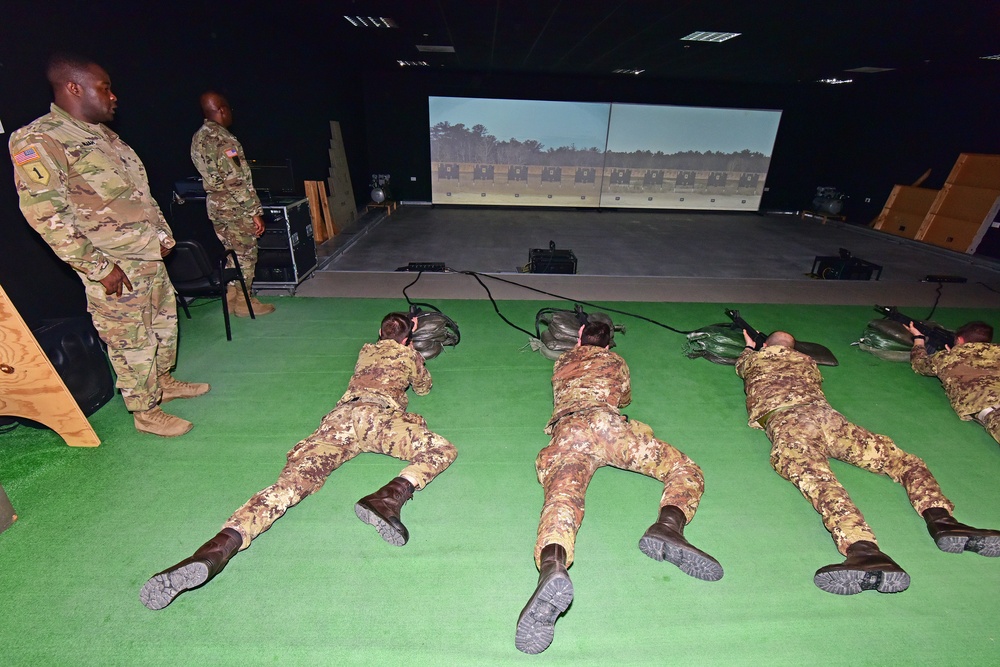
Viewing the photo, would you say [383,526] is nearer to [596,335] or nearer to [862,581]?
[596,335]

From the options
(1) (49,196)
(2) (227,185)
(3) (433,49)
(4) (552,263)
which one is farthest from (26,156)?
(3) (433,49)

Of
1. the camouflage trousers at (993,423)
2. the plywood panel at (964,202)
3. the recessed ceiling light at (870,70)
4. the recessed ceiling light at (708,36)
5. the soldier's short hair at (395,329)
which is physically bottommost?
the camouflage trousers at (993,423)

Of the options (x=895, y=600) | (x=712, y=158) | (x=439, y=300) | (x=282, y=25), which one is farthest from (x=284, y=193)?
(x=712, y=158)

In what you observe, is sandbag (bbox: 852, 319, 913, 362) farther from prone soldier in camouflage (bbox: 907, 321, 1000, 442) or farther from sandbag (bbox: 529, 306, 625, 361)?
sandbag (bbox: 529, 306, 625, 361)

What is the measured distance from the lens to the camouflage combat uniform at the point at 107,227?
81.0 inches

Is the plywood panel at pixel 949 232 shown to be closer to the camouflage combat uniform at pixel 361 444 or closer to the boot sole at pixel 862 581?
the boot sole at pixel 862 581

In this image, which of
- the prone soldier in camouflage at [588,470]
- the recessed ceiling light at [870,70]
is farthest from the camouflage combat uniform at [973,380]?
the recessed ceiling light at [870,70]

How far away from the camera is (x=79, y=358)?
2645 millimetres

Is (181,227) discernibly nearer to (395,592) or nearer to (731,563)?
(395,592)

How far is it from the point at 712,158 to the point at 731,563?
11.6 meters

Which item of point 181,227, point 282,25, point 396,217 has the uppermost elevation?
point 282,25

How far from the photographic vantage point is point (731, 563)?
6.32ft

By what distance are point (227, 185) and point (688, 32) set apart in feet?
19.1

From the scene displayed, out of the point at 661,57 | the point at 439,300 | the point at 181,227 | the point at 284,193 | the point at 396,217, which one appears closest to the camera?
the point at 181,227
